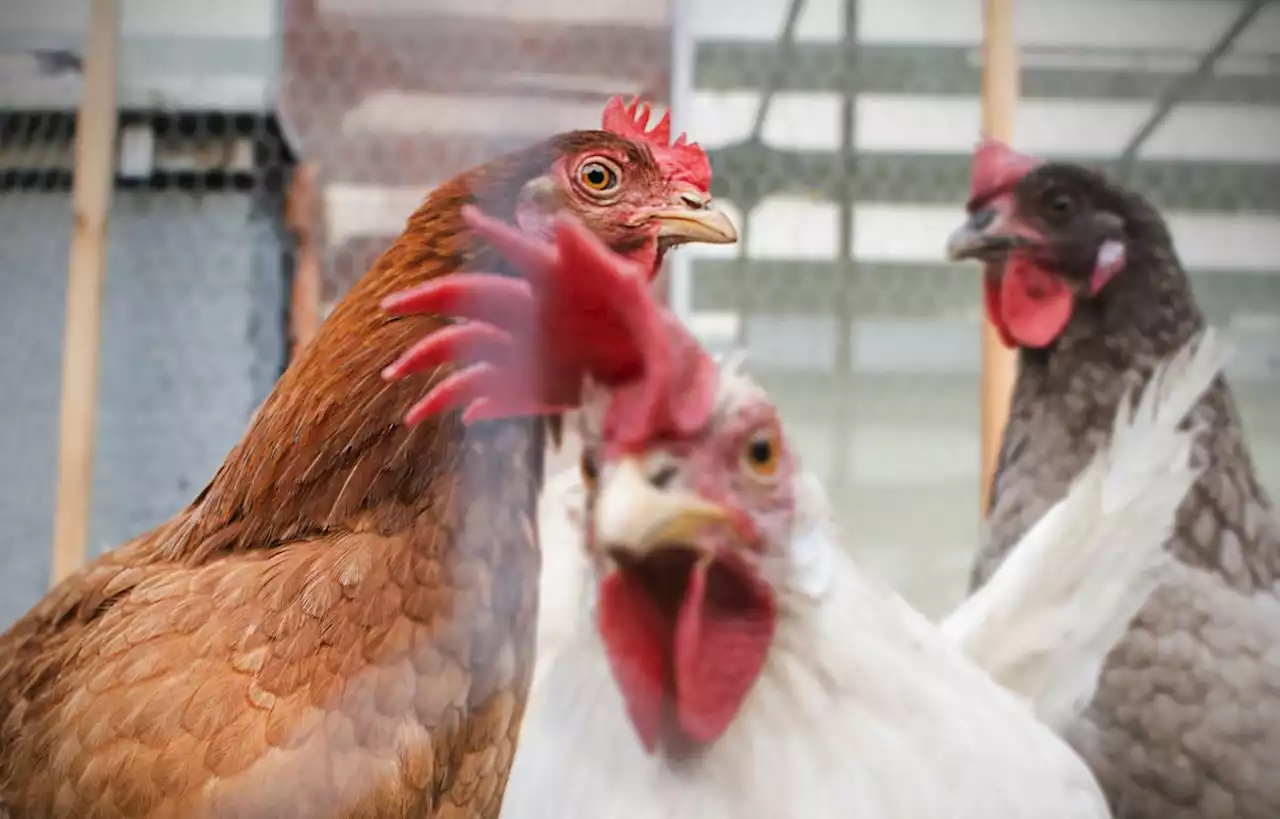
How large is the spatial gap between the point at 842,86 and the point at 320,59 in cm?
43

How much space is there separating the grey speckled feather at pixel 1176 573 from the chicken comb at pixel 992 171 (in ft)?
0.22

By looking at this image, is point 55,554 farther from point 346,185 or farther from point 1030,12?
point 1030,12

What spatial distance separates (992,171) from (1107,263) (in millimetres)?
161

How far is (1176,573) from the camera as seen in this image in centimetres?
83

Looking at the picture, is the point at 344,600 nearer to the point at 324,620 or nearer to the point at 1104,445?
the point at 324,620

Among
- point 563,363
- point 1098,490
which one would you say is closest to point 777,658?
point 563,363

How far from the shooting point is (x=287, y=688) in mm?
511

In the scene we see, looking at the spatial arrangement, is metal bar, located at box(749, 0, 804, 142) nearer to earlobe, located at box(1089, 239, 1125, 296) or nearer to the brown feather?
the brown feather

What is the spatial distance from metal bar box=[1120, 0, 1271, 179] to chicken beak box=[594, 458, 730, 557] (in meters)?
0.65

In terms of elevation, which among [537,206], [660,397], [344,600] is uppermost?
[537,206]

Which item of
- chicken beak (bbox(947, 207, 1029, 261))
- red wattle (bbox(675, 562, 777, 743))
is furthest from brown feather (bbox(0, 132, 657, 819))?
chicken beak (bbox(947, 207, 1029, 261))

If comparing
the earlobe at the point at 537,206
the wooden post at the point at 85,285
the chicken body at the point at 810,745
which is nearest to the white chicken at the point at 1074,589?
the chicken body at the point at 810,745

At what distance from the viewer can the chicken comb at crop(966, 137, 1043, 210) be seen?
820 mm

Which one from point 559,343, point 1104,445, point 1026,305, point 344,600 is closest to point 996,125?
point 1026,305
